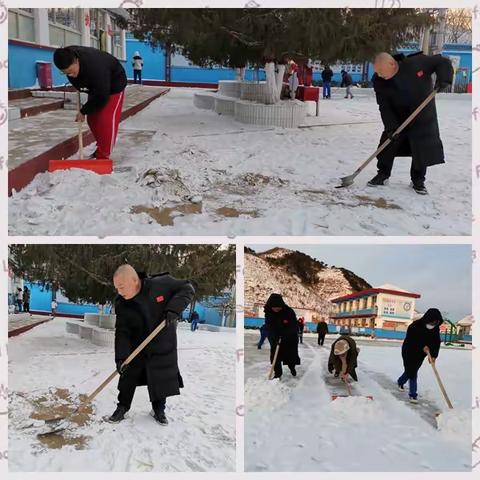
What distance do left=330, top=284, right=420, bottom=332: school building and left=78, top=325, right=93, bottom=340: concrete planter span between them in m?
1.69

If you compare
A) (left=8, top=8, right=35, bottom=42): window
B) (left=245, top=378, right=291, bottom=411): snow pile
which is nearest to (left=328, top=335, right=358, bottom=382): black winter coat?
(left=245, top=378, right=291, bottom=411): snow pile

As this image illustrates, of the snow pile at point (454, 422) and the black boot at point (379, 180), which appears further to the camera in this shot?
the black boot at point (379, 180)

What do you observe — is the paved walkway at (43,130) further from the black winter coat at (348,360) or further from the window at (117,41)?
the black winter coat at (348,360)

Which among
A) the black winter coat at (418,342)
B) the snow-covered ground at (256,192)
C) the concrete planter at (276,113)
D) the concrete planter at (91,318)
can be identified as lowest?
the concrete planter at (91,318)

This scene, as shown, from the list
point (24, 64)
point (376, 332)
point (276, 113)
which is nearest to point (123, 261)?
point (376, 332)

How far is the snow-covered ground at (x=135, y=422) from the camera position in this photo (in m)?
1.94

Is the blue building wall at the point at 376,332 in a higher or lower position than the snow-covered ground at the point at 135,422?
higher

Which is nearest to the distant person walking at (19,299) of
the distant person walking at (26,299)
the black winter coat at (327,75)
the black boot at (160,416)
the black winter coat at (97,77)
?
the distant person walking at (26,299)

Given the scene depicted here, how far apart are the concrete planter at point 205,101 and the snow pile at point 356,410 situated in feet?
14.6

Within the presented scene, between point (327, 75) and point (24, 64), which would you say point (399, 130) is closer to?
point (327, 75)

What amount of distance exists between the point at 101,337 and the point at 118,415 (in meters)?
1.15

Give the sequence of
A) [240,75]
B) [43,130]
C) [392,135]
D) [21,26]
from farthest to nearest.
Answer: [240,75] → [21,26] → [43,130] → [392,135]

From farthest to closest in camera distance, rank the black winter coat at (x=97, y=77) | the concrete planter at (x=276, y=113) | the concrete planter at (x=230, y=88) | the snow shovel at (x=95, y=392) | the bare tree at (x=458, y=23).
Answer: the concrete planter at (x=230, y=88), the concrete planter at (x=276, y=113), the black winter coat at (x=97, y=77), the bare tree at (x=458, y=23), the snow shovel at (x=95, y=392)

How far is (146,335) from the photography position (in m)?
2.12
